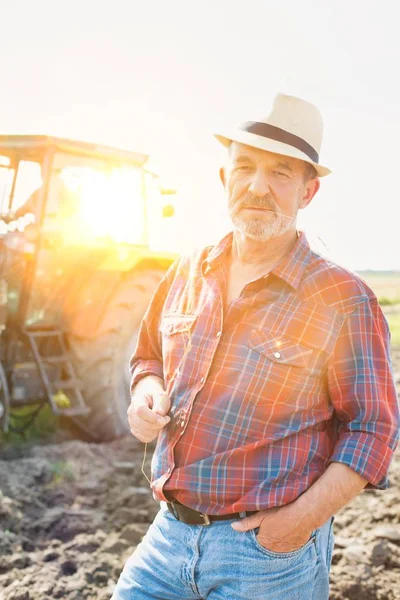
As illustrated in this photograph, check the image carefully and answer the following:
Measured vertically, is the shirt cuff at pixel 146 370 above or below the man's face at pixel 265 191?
below

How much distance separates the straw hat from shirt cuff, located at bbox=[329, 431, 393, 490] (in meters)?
0.69

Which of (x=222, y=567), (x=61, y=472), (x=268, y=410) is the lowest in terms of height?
(x=61, y=472)

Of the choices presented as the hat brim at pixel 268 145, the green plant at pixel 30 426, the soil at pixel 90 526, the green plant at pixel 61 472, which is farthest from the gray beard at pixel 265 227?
the green plant at pixel 30 426

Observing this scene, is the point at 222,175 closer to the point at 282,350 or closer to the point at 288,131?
the point at 288,131

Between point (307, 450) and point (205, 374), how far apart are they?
30 centimetres

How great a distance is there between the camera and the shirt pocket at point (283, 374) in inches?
68.8

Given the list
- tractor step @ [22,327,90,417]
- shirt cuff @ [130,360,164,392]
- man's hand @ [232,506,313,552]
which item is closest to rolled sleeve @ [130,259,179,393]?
shirt cuff @ [130,360,164,392]

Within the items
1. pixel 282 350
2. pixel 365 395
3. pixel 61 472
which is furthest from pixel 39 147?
pixel 365 395

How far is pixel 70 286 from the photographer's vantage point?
5.37m

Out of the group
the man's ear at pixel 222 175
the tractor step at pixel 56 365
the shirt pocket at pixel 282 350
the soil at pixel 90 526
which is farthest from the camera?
the tractor step at pixel 56 365

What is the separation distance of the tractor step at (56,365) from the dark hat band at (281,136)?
3460 mm

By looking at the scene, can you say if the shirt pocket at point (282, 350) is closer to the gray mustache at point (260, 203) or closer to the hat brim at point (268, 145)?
the gray mustache at point (260, 203)

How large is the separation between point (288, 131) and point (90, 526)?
2637mm

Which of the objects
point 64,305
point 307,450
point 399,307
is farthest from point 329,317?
point 399,307
